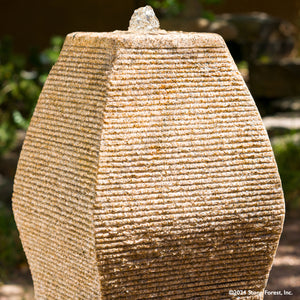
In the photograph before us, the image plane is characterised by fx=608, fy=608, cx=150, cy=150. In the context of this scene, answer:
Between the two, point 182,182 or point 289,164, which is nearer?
point 182,182

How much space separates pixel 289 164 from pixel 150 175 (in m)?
3.81

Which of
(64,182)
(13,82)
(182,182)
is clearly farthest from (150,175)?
(13,82)

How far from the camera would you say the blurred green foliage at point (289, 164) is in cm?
533

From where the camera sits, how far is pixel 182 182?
211 cm

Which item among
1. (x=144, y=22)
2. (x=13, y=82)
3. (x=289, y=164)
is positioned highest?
(x=144, y=22)

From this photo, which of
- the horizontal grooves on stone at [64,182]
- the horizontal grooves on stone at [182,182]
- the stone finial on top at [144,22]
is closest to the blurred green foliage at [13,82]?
the horizontal grooves on stone at [64,182]

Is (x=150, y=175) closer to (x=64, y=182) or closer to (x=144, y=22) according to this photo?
(x=64, y=182)

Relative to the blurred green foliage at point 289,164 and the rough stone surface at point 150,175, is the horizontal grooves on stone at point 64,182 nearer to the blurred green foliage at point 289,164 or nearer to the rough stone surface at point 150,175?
the rough stone surface at point 150,175

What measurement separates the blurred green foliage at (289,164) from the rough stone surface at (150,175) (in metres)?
3.10

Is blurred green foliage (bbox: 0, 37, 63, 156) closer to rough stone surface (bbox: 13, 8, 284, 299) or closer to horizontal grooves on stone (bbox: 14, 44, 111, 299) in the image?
horizontal grooves on stone (bbox: 14, 44, 111, 299)

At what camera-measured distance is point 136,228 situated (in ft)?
6.78

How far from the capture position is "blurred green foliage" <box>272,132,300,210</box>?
17.5 ft

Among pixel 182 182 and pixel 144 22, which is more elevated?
pixel 144 22

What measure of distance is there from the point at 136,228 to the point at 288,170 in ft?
12.1
